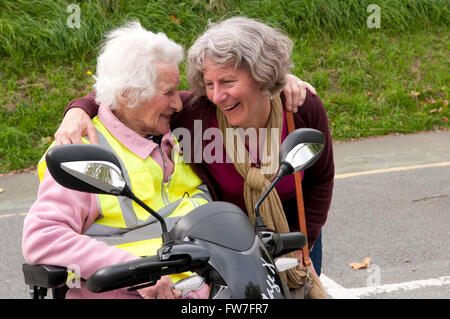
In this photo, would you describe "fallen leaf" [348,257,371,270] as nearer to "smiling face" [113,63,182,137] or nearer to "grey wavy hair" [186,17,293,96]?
"grey wavy hair" [186,17,293,96]

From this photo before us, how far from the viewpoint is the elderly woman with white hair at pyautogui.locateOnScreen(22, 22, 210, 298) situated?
2.12m

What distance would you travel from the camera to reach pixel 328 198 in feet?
10.00

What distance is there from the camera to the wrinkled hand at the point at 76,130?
97.1 inches

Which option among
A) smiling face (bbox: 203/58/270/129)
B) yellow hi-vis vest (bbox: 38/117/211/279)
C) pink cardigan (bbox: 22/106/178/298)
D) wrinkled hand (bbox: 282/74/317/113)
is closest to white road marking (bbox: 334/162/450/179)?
wrinkled hand (bbox: 282/74/317/113)

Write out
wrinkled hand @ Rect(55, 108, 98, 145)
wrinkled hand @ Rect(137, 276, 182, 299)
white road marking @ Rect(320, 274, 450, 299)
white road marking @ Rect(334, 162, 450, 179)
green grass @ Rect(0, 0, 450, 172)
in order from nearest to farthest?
wrinkled hand @ Rect(137, 276, 182, 299) → wrinkled hand @ Rect(55, 108, 98, 145) → white road marking @ Rect(320, 274, 450, 299) → white road marking @ Rect(334, 162, 450, 179) → green grass @ Rect(0, 0, 450, 172)

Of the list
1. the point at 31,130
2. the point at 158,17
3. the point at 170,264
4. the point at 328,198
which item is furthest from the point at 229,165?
the point at 158,17

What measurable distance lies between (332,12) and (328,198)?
22.9 ft

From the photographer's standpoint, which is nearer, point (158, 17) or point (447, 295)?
point (447, 295)

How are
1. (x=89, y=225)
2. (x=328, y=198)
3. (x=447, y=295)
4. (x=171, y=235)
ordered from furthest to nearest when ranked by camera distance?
(x=447, y=295)
(x=328, y=198)
(x=89, y=225)
(x=171, y=235)

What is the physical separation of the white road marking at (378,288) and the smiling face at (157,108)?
6.50 feet

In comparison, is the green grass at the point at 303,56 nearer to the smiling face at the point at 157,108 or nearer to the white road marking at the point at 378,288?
the white road marking at the point at 378,288

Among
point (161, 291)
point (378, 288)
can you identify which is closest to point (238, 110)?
point (161, 291)

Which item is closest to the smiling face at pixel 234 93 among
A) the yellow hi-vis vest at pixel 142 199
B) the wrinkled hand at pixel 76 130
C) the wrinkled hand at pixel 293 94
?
the wrinkled hand at pixel 293 94
